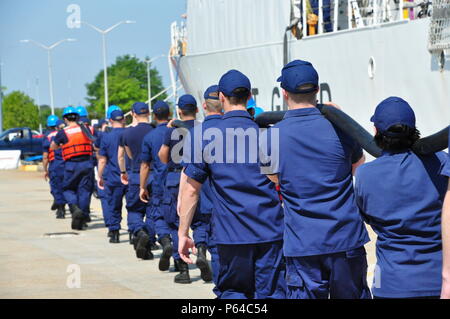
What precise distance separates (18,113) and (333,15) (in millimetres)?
106806

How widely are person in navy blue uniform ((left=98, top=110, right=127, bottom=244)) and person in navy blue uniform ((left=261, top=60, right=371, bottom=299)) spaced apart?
8.29 meters

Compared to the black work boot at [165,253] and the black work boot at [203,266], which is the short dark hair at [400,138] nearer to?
the black work boot at [203,266]

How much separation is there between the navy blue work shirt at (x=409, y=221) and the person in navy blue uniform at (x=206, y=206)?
1800mm

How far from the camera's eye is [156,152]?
10477mm

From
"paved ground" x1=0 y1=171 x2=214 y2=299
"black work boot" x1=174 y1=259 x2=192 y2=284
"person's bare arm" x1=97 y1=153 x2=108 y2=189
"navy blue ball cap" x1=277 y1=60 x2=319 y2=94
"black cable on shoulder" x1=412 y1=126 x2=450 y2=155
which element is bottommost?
"paved ground" x1=0 y1=171 x2=214 y2=299

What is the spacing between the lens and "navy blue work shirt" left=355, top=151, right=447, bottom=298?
4.53 meters

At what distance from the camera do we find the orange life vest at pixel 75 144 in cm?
1502

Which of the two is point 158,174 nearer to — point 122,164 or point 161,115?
point 161,115

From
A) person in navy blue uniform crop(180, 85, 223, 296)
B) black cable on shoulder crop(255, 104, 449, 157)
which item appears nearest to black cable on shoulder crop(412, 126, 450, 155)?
black cable on shoulder crop(255, 104, 449, 157)

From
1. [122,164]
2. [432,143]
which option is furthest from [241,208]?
[122,164]

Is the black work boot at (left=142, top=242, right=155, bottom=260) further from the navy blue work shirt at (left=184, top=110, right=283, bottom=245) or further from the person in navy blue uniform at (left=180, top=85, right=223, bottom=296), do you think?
the navy blue work shirt at (left=184, top=110, right=283, bottom=245)

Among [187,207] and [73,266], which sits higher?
[187,207]

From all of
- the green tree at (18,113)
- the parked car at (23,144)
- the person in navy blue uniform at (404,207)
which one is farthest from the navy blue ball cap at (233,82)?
the green tree at (18,113)

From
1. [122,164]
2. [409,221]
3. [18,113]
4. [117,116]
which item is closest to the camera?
[409,221]
